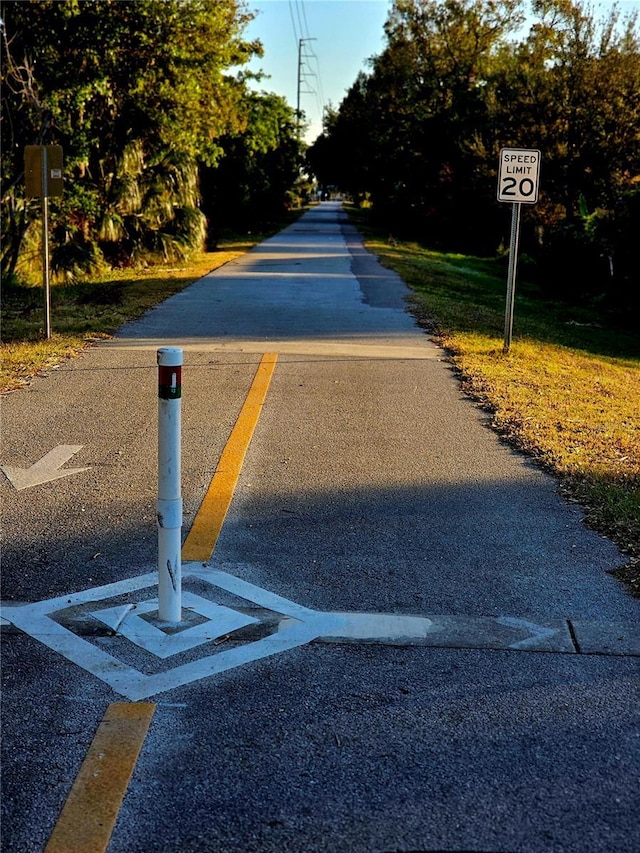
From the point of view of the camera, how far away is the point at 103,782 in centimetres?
308

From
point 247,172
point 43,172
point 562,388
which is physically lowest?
point 562,388

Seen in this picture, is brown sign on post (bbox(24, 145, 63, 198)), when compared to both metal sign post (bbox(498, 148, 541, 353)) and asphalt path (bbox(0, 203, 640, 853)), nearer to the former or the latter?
asphalt path (bbox(0, 203, 640, 853))

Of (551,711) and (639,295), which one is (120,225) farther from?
(551,711)

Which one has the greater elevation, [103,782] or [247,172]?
[247,172]

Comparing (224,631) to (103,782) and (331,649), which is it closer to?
(331,649)

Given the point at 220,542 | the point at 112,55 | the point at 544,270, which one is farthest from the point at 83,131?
the point at 220,542

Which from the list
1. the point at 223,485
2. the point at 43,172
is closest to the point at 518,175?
the point at 43,172

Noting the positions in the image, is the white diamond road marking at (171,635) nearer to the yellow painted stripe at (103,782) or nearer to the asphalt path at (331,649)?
the asphalt path at (331,649)

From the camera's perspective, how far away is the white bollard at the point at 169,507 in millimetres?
4152

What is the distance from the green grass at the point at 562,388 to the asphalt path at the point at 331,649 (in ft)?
0.88

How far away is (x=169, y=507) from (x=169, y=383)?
571mm

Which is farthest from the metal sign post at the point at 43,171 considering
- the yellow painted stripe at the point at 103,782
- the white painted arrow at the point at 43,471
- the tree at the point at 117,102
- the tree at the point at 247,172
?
the tree at the point at 247,172

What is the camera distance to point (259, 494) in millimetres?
6406

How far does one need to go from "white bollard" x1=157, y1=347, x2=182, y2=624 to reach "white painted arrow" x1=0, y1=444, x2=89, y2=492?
244cm
